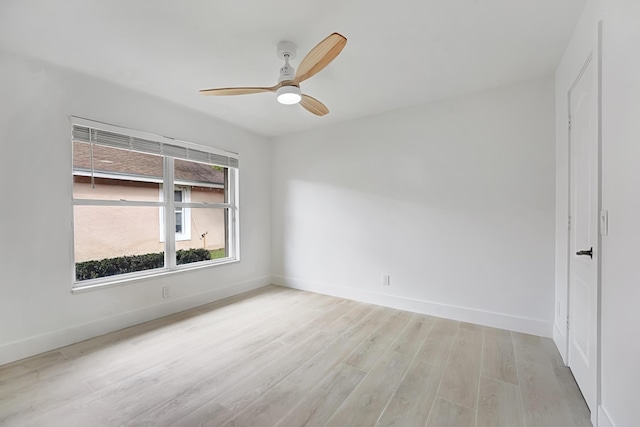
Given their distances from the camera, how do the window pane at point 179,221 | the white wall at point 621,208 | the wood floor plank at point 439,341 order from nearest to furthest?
the white wall at point 621,208 < the wood floor plank at point 439,341 < the window pane at point 179,221

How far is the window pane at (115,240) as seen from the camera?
8.70ft

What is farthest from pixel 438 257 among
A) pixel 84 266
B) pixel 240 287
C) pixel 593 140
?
pixel 84 266

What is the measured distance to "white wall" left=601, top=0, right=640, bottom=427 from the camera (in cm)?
113

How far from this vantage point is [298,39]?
2033 millimetres

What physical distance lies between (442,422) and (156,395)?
1.79 metres

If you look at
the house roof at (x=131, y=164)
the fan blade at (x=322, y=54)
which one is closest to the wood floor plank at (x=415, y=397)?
the fan blade at (x=322, y=54)

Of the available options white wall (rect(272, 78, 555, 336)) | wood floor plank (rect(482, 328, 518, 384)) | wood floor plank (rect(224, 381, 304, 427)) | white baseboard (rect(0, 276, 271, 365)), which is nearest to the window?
white baseboard (rect(0, 276, 271, 365))

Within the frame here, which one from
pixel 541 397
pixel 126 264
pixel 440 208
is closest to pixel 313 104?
pixel 440 208

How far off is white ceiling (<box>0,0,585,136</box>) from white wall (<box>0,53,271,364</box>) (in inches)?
9.0

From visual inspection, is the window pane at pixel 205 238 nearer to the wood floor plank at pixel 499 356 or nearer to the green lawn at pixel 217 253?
the green lawn at pixel 217 253

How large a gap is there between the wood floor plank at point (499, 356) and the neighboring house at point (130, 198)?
11.1 ft

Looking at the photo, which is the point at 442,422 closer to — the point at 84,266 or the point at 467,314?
the point at 467,314

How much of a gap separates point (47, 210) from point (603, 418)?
406cm

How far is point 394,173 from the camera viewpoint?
11.2 ft
